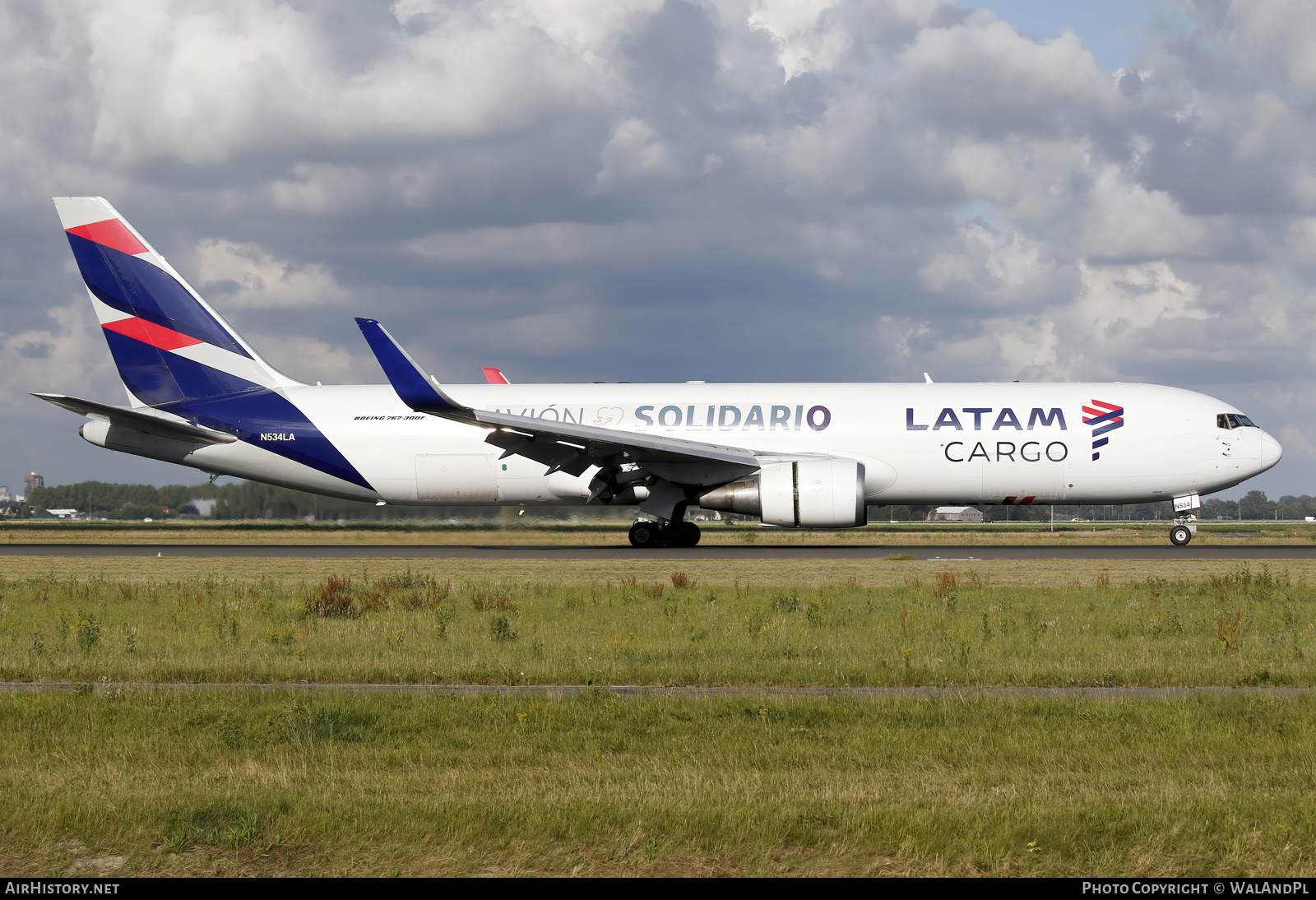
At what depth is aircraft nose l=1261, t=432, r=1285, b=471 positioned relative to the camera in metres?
29.8

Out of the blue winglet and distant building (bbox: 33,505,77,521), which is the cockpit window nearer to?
the blue winglet

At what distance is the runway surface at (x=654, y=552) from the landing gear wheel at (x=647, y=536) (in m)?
0.23

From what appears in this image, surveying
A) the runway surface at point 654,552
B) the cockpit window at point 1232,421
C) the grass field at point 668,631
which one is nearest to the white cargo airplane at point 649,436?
the cockpit window at point 1232,421

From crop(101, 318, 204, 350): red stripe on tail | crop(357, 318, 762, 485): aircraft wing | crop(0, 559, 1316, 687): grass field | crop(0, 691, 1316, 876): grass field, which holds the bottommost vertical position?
crop(0, 691, 1316, 876): grass field

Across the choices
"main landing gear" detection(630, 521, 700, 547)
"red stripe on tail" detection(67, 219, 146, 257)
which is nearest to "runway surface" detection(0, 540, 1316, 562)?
"main landing gear" detection(630, 521, 700, 547)

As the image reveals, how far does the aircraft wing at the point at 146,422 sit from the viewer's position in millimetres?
28953

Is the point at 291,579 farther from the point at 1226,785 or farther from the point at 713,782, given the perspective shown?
the point at 1226,785

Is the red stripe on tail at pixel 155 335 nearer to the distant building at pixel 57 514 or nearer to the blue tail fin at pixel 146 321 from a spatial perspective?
the blue tail fin at pixel 146 321

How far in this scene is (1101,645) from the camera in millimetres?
12430

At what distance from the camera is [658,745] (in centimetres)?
795

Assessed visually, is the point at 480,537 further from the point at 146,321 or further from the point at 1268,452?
the point at 1268,452

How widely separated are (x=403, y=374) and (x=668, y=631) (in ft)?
45.4

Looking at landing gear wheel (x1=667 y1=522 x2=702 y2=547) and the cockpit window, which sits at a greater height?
the cockpit window

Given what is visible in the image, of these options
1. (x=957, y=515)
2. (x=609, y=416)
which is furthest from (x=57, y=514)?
(x=957, y=515)
